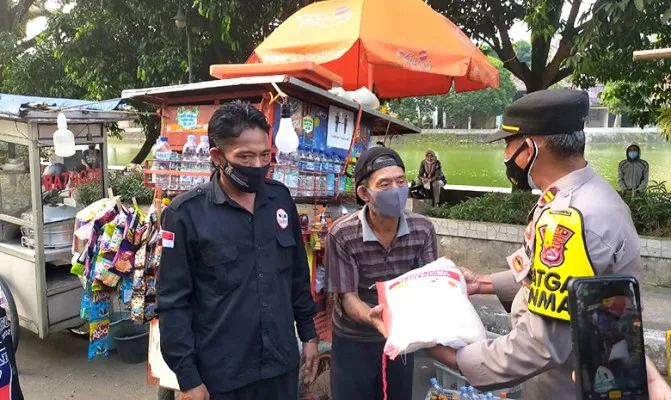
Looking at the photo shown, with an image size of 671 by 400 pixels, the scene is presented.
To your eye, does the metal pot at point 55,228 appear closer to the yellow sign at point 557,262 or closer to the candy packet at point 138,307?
the candy packet at point 138,307

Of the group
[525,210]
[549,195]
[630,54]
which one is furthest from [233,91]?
[630,54]

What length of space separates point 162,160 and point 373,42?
224 cm

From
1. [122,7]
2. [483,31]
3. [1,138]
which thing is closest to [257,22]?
[122,7]

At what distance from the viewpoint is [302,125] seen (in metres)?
2.75

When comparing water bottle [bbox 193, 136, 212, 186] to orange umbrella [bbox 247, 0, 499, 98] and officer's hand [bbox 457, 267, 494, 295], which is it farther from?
orange umbrella [bbox 247, 0, 499, 98]

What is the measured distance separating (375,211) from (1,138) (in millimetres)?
3391

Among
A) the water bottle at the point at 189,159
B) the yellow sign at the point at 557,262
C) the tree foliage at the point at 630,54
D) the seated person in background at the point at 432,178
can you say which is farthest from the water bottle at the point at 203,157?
the seated person in background at the point at 432,178

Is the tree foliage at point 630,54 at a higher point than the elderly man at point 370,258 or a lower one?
higher

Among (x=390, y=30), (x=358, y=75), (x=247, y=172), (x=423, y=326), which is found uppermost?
(x=390, y=30)

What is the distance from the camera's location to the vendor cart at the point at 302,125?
2578 millimetres

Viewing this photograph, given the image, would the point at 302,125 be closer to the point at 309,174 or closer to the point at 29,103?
the point at 309,174

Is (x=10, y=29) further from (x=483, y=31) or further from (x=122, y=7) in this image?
(x=483, y=31)

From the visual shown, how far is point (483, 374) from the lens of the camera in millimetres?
1487

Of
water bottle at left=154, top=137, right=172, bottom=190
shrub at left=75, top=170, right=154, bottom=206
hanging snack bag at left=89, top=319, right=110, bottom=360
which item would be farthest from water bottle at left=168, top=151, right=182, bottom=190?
shrub at left=75, top=170, right=154, bottom=206
